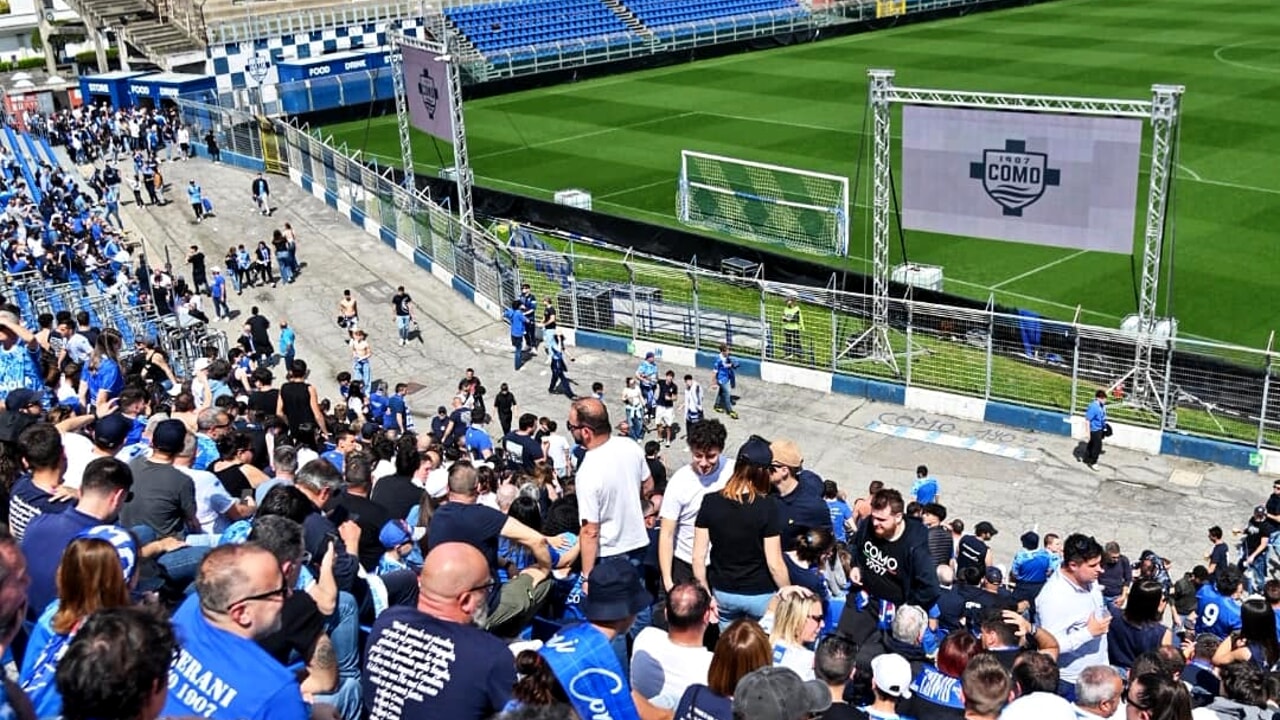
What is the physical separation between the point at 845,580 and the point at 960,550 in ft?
9.18

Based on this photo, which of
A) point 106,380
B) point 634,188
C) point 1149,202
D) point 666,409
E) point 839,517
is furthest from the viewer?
point 634,188

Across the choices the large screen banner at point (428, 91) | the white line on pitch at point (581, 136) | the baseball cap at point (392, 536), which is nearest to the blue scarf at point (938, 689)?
the baseball cap at point (392, 536)

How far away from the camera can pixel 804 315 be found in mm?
22609

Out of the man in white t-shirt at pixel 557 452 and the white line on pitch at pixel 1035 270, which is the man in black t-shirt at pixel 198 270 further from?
the white line on pitch at pixel 1035 270

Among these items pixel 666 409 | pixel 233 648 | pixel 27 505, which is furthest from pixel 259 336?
pixel 233 648

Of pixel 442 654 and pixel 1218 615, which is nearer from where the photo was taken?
pixel 442 654

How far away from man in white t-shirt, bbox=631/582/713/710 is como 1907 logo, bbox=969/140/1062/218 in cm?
1528

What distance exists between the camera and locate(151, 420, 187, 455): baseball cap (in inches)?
310

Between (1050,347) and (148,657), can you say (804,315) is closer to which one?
(1050,347)

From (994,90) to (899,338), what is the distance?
23599mm

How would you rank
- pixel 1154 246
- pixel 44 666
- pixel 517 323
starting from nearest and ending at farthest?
pixel 44 666
pixel 1154 246
pixel 517 323

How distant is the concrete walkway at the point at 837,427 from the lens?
16891 millimetres

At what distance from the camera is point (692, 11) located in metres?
59.3

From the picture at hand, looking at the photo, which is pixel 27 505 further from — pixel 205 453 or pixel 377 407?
pixel 377 407
